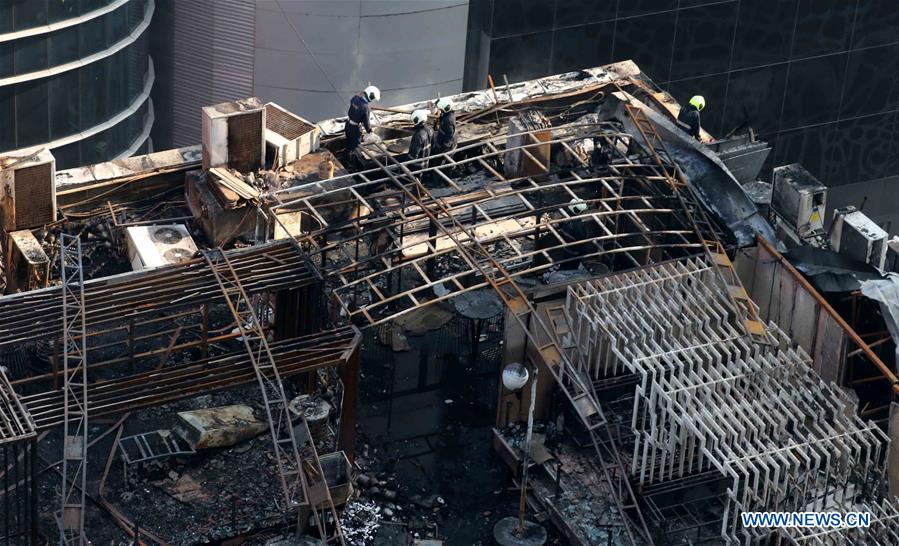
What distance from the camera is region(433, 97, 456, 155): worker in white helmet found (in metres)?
58.8

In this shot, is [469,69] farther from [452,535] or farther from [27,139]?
[452,535]

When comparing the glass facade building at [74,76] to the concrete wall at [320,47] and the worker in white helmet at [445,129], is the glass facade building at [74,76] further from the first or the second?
the worker in white helmet at [445,129]

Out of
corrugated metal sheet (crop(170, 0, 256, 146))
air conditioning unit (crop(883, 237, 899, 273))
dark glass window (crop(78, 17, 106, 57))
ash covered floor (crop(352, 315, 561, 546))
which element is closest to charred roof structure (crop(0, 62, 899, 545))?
ash covered floor (crop(352, 315, 561, 546))

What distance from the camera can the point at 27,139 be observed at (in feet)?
219

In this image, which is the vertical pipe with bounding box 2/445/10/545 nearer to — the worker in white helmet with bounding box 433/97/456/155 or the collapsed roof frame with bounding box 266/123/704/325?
the collapsed roof frame with bounding box 266/123/704/325

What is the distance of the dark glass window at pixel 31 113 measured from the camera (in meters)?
65.7

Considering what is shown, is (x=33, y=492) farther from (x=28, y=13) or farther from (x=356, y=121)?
(x=28, y=13)

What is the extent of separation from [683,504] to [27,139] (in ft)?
91.6

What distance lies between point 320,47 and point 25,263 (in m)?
20.4

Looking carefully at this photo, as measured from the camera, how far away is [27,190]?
54.5 metres

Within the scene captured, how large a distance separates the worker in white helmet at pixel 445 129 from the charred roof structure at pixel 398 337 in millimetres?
850

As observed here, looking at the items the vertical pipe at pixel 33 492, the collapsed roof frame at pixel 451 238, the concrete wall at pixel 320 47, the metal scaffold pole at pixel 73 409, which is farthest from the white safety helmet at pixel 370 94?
the vertical pipe at pixel 33 492

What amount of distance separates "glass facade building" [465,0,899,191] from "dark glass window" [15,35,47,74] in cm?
1564

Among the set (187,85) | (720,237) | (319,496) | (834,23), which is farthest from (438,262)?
(834,23)
